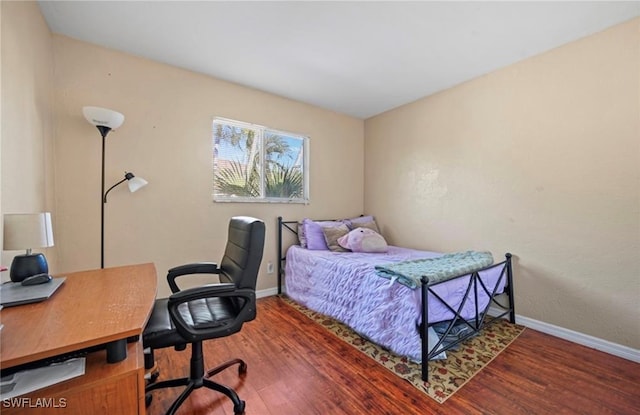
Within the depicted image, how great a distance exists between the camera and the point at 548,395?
1.56 metres

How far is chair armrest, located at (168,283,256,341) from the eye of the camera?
125 cm

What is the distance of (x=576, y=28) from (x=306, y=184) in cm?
281

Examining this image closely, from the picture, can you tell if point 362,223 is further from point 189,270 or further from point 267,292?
point 189,270

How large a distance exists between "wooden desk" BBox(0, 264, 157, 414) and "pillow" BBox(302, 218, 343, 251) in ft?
6.91

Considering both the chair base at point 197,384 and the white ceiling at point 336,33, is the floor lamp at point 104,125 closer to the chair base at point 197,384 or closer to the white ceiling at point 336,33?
the white ceiling at point 336,33

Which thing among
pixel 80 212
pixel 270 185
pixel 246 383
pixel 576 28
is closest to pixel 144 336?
pixel 246 383

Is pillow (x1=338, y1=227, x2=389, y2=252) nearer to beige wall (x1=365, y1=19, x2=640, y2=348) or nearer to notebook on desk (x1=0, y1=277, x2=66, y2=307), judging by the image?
beige wall (x1=365, y1=19, x2=640, y2=348)

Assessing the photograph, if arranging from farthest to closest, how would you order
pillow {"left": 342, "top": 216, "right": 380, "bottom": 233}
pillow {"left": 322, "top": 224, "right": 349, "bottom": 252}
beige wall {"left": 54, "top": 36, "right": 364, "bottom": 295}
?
pillow {"left": 342, "top": 216, "right": 380, "bottom": 233}
pillow {"left": 322, "top": 224, "right": 349, "bottom": 252}
beige wall {"left": 54, "top": 36, "right": 364, "bottom": 295}

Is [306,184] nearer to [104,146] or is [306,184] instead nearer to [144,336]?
[104,146]

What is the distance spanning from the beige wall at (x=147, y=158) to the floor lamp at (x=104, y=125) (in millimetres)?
71

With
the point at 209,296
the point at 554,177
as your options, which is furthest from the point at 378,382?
the point at 554,177

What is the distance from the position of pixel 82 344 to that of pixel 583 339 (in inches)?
124

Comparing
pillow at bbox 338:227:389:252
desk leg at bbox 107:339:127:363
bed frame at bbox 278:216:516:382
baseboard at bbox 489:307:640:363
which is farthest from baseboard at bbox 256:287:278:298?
baseboard at bbox 489:307:640:363

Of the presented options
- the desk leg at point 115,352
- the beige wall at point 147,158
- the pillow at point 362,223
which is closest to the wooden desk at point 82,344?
the desk leg at point 115,352
